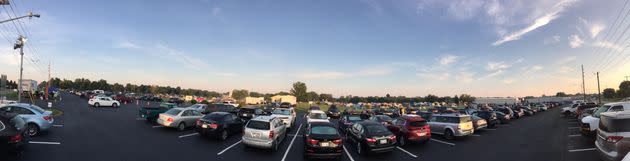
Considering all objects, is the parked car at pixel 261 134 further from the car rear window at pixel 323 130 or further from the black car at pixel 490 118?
the black car at pixel 490 118

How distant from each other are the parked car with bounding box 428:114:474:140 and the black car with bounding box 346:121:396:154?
668cm

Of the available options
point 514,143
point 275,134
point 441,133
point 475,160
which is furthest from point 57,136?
point 514,143

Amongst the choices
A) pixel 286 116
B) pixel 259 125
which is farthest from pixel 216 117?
pixel 286 116

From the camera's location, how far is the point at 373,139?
42.5ft

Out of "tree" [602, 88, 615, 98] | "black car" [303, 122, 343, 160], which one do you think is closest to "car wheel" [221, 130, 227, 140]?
"black car" [303, 122, 343, 160]

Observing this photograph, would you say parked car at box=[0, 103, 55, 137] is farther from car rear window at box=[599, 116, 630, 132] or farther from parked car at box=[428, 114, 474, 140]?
car rear window at box=[599, 116, 630, 132]

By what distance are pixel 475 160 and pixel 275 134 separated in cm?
848

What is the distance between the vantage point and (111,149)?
41.2 feet

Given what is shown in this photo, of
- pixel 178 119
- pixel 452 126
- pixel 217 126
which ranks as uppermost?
pixel 178 119

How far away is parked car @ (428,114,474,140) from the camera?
1819cm

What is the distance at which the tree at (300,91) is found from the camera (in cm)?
11712

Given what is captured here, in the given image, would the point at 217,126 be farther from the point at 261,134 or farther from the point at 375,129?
the point at 375,129

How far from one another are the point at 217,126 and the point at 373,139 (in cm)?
813

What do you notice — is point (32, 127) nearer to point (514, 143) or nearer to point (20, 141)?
point (20, 141)
